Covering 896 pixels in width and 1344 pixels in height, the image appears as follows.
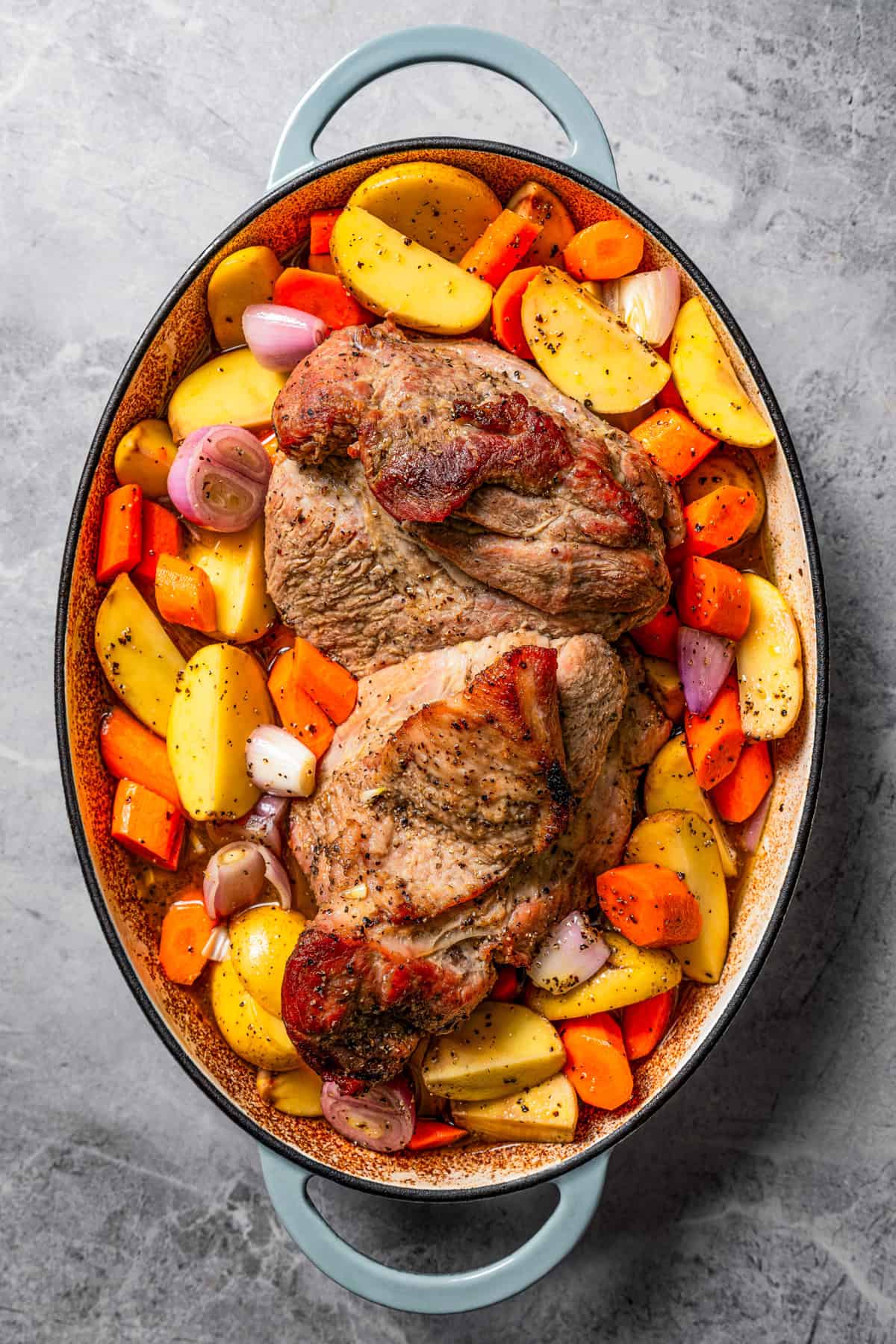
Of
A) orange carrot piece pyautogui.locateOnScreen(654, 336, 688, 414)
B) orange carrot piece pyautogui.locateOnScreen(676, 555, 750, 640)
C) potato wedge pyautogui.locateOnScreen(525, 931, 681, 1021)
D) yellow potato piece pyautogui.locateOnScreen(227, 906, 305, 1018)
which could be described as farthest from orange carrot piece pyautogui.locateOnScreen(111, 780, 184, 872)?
orange carrot piece pyautogui.locateOnScreen(654, 336, 688, 414)

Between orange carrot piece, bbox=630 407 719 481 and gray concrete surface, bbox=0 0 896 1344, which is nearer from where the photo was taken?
orange carrot piece, bbox=630 407 719 481

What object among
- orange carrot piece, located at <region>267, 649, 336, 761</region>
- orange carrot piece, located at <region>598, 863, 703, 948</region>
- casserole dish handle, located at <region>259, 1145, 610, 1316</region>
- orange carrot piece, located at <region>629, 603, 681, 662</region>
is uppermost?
orange carrot piece, located at <region>629, 603, 681, 662</region>

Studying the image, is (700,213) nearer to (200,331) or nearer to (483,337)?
(483,337)

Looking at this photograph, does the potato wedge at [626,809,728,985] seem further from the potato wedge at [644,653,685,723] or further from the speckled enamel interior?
the potato wedge at [644,653,685,723]

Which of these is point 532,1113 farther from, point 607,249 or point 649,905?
point 607,249

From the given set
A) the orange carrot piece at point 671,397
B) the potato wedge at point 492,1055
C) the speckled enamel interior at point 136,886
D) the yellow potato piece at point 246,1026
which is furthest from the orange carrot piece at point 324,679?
the orange carrot piece at point 671,397

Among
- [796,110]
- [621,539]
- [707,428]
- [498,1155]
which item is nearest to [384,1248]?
[498,1155]

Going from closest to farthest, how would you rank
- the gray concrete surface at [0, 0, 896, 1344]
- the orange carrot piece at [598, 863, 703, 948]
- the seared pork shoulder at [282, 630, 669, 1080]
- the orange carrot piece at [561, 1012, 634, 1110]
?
1. the seared pork shoulder at [282, 630, 669, 1080]
2. the orange carrot piece at [598, 863, 703, 948]
3. the orange carrot piece at [561, 1012, 634, 1110]
4. the gray concrete surface at [0, 0, 896, 1344]
